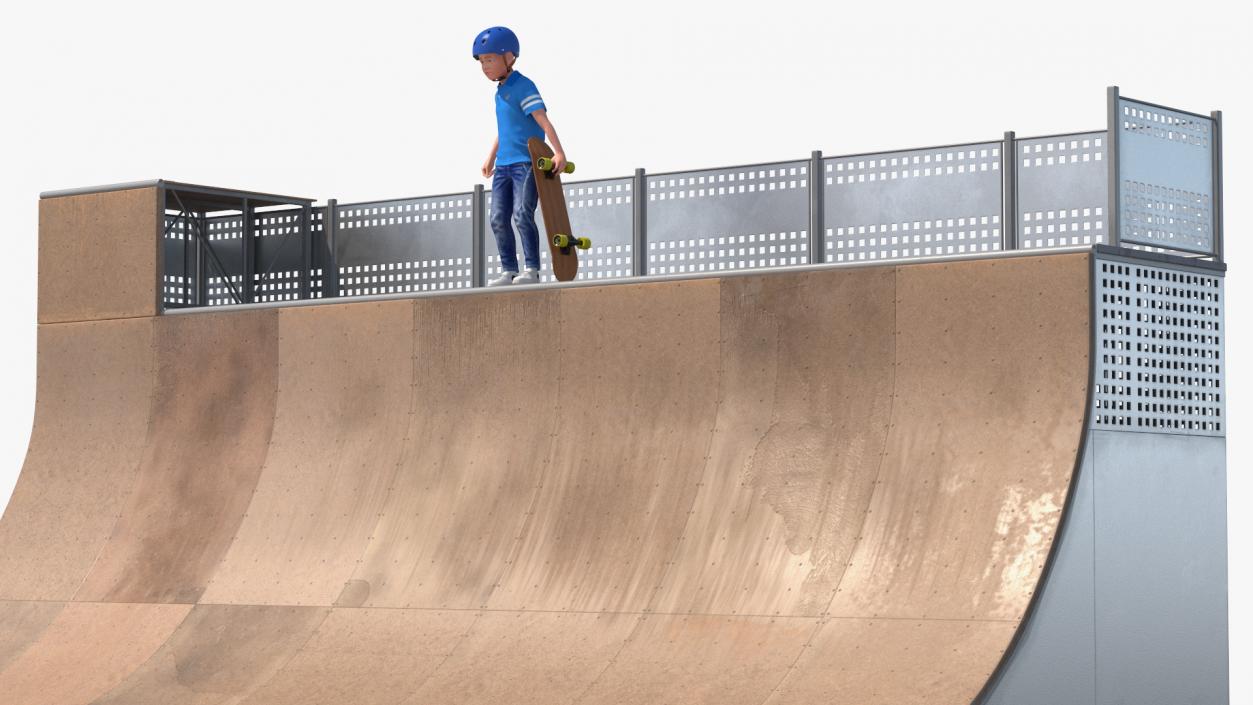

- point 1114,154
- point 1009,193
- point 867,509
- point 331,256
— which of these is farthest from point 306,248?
point 1114,154

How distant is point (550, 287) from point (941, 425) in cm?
310

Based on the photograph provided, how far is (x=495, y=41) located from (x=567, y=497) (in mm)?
3418

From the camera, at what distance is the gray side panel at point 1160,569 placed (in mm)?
12180

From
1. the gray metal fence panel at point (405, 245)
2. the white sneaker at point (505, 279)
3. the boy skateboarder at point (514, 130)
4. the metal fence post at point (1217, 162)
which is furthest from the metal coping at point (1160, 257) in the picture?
the gray metal fence panel at point (405, 245)

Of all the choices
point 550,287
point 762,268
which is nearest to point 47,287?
point 550,287

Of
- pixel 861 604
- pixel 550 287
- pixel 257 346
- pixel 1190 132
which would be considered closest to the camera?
pixel 861 604

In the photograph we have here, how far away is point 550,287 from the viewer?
14.3 meters

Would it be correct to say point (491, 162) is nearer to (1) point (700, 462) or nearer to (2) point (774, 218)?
(2) point (774, 218)

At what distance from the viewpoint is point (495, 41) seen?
1502 centimetres

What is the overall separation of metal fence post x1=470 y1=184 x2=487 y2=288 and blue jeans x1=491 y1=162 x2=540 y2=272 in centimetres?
72

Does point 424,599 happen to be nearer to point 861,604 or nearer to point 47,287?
point 861,604

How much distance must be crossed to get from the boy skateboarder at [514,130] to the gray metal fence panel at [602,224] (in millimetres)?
139

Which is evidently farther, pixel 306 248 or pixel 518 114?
pixel 306 248

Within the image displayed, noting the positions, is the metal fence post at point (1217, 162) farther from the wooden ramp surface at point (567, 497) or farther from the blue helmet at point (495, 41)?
the blue helmet at point (495, 41)
